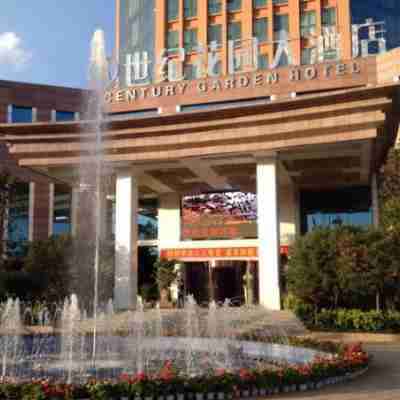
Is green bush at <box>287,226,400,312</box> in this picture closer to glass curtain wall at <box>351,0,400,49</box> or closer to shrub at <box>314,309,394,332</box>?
shrub at <box>314,309,394,332</box>

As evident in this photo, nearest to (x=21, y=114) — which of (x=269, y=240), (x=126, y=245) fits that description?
(x=126, y=245)

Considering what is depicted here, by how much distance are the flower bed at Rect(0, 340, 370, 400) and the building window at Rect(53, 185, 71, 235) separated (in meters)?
31.6

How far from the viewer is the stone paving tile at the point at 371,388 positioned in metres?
8.92

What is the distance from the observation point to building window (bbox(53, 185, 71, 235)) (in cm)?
3956

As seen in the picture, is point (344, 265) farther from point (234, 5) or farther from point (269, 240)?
point (234, 5)

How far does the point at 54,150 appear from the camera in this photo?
2698 centimetres

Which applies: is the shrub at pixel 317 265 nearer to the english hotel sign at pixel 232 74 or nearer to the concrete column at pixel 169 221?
the english hotel sign at pixel 232 74

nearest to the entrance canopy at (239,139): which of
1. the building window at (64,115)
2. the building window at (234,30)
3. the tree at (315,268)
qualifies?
the tree at (315,268)

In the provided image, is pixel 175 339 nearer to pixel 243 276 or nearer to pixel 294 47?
pixel 243 276

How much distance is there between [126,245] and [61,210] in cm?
1431

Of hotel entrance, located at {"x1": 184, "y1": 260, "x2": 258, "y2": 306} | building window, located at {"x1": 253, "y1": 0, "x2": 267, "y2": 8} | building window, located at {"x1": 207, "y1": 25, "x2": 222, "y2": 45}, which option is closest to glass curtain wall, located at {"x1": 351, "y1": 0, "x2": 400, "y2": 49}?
building window, located at {"x1": 253, "y1": 0, "x2": 267, "y2": 8}

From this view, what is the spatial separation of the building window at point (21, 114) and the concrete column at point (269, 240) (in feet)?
70.0

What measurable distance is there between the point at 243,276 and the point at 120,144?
11953 mm

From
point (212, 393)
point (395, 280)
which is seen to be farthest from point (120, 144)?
point (212, 393)
